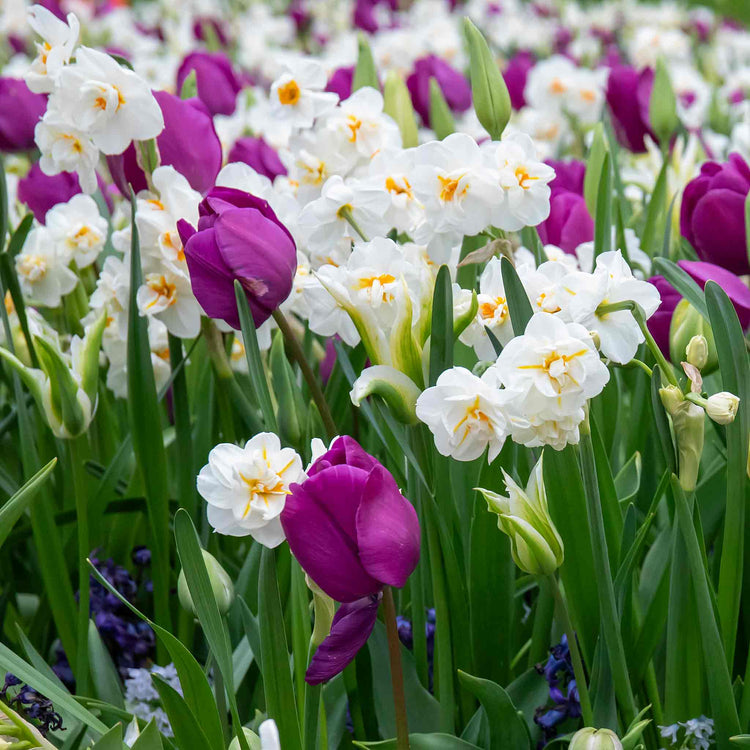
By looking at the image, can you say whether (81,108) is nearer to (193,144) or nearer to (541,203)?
Answer: (193,144)

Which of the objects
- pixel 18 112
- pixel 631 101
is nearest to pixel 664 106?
pixel 631 101

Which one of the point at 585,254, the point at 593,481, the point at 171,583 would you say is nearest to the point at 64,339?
Answer: the point at 171,583

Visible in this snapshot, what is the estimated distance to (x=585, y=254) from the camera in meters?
0.92

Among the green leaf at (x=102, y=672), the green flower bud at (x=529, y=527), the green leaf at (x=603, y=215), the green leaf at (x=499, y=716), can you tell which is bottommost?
the green leaf at (x=102, y=672)

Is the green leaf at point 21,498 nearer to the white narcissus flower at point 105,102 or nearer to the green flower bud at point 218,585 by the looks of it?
the green flower bud at point 218,585

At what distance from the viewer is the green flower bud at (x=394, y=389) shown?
63 cm

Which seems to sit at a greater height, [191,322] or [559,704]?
[191,322]

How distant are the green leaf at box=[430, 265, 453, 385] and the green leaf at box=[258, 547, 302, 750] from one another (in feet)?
0.54

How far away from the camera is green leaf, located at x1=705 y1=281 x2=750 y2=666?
637 mm

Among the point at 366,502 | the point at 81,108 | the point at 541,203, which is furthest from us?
the point at 81,108

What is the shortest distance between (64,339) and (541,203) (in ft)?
1.99

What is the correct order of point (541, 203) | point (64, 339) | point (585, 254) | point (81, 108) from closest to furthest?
point (541, 203), point (81, 108), point (585, 254), point (64, 339)

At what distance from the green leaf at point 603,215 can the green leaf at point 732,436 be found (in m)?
0.29

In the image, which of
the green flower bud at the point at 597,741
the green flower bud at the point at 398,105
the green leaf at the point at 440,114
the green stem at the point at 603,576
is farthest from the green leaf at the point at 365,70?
the green flower bud at the point at 597,741
